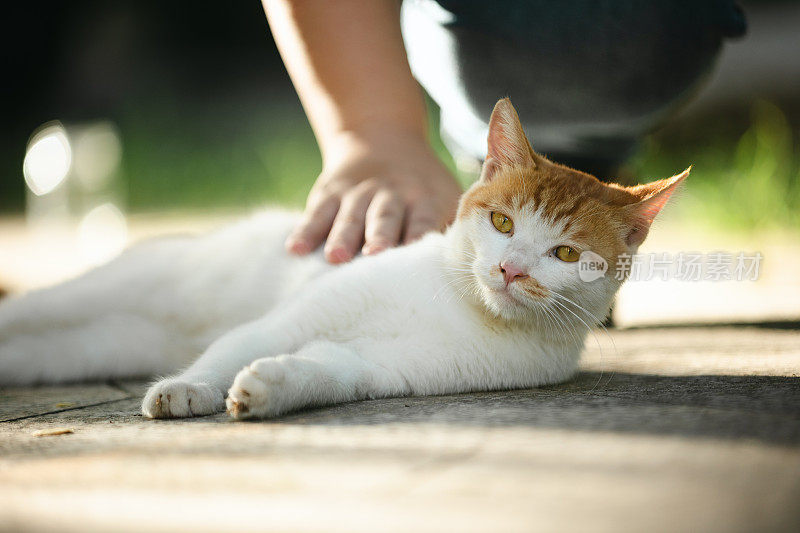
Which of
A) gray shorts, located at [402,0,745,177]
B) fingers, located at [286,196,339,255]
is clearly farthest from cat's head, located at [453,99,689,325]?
gray shorts, located at [402,0,745,177]

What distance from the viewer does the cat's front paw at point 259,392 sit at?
113cm

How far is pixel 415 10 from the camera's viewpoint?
2.39 meters

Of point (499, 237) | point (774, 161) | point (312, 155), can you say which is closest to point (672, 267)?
point (499, 237)

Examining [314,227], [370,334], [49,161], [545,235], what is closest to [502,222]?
[545,235]

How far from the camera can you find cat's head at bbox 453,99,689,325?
1396 mm

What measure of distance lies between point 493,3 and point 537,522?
1835 mm

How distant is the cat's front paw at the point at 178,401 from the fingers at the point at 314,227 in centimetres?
66

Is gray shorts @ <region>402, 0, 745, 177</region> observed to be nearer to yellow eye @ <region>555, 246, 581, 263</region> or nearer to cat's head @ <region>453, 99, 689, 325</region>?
cat's head @ <region>453, 99, 689, 325</region>

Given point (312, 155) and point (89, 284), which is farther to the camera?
point (312, 155)

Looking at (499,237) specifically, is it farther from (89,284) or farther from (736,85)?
(736,85)

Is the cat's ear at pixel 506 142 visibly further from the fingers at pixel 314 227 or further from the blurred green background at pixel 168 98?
the blurred green background at pixel 168 98

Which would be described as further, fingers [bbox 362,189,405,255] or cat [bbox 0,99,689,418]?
fingers [bbox 362,189,405,255]

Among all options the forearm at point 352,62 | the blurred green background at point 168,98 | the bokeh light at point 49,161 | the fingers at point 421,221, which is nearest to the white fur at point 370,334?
the fingers at point 421,221

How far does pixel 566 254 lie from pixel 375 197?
60cm
